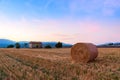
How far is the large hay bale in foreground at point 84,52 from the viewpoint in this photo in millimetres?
11609

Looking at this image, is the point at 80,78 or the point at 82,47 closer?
the point at 80,78

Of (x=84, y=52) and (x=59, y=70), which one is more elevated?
(x=84, y=52)

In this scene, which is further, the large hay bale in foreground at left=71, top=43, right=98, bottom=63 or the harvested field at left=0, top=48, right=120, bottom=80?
the large hay bale in foreground at left=71, top=43, right=98, bottom=63

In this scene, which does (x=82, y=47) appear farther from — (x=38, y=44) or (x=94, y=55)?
(x=38, y=44)

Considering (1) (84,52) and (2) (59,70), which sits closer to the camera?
(2) (59,70)

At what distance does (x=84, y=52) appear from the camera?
11.8m

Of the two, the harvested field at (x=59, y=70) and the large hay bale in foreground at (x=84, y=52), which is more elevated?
the large hay bale in foreground at (x=84, y=52)

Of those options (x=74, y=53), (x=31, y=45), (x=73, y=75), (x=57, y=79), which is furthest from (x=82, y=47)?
(x=31, y=45)

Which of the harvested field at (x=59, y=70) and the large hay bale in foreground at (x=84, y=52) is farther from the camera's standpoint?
the large hay bale in foreground at (x=84, y=52)

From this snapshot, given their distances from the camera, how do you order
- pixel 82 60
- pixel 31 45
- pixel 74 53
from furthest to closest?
pixel 31 45
pixel 74 53
pixel 82 60

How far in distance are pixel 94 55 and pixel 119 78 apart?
5.22m

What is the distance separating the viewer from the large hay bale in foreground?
11609 millimetres

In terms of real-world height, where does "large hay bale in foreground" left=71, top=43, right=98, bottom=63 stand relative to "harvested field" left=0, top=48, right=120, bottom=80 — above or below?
above

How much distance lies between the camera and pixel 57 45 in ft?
189
